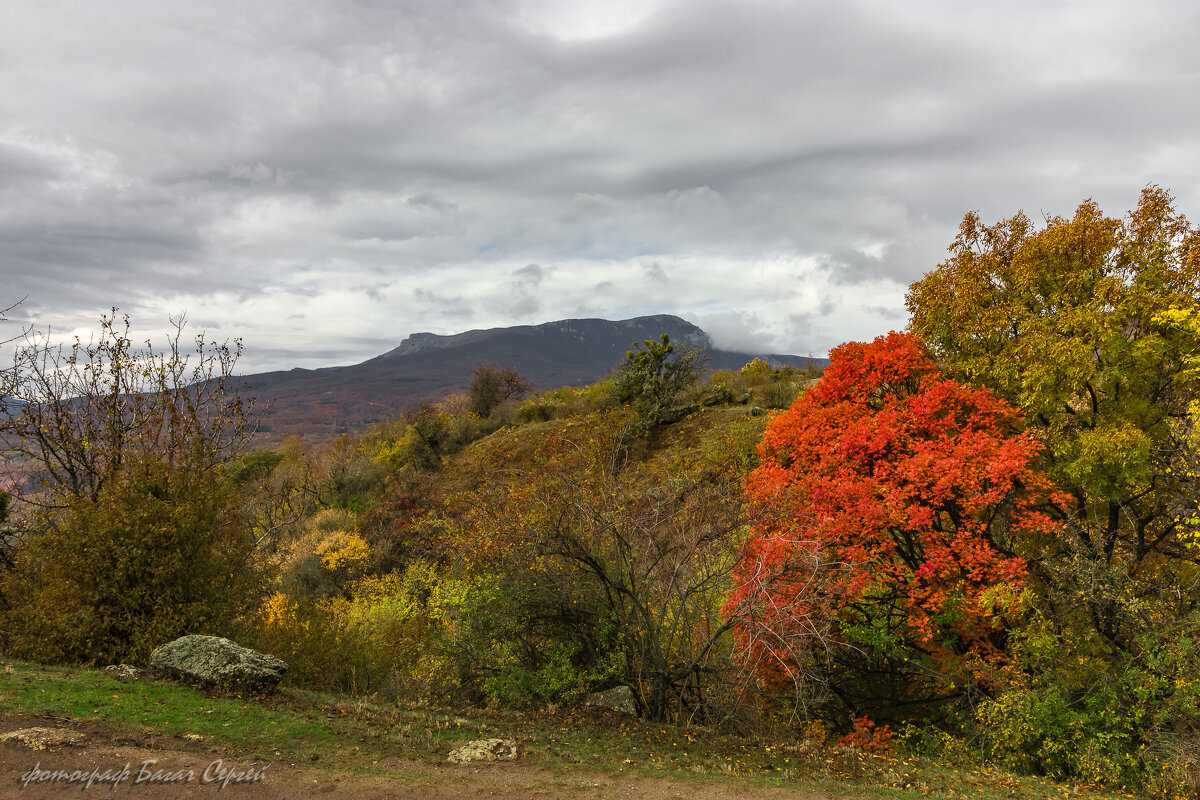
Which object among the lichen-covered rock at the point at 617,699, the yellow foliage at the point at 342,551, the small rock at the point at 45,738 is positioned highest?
the small rock at the point at 45,738

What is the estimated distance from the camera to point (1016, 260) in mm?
14273

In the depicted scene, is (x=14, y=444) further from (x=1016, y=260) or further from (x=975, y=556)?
(x=1016, y=260)

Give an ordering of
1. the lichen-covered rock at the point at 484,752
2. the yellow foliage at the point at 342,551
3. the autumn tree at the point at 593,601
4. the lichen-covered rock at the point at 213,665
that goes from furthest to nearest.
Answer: the yellow foliage at the point at 342,551
the autumn tree at the point at 593,601
the lichen-covered rock at the point at 213,665
the lichen-covered rock at the point at 484,752

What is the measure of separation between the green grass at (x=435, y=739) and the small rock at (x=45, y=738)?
0.64 metres

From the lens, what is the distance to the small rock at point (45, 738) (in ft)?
22.1

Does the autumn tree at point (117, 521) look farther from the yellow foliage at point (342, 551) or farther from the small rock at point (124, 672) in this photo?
the yellow foliage at point (342, 551)

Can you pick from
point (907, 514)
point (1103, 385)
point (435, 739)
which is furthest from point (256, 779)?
point (1103, 385)

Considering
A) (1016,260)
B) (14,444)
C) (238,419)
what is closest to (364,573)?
(238,419)

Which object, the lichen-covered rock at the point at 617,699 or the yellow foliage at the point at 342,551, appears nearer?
the lichen-covered rock at the point at 617,699

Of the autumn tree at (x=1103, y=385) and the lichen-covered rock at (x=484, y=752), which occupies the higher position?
the autumn tree at (x=1103, y=385)

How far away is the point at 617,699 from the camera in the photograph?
37.0 ft

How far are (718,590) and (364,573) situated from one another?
21.3 meters

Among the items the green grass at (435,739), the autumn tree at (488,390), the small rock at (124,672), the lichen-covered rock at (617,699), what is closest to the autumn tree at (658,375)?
the autumn tree at (488,390)

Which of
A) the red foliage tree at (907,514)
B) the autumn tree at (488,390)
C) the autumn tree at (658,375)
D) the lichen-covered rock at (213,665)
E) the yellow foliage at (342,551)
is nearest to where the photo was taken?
the lichen-covered rock at (213,665)
